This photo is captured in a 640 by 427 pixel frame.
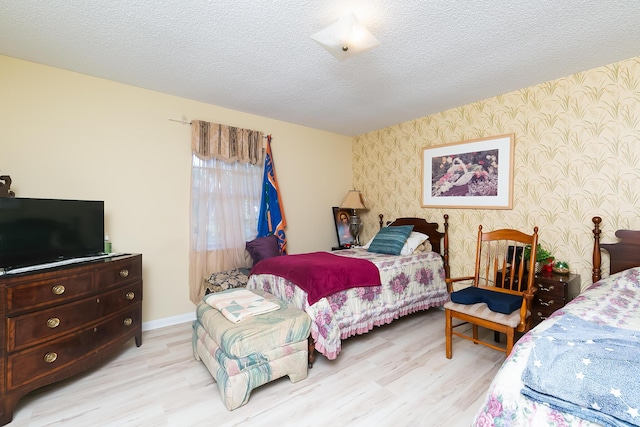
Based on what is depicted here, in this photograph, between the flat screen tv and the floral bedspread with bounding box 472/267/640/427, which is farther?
the flat screen tv

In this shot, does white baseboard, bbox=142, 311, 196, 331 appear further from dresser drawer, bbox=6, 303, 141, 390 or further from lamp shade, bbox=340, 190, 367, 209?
lamp shade, bbox=340, 190, 367, 209

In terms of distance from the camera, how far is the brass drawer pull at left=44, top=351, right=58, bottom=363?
1.88m

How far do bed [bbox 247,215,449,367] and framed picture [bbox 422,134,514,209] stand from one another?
1.02 ft

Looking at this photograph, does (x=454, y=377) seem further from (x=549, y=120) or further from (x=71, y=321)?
(x=71, y=321)

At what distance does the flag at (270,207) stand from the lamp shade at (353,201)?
110 cm

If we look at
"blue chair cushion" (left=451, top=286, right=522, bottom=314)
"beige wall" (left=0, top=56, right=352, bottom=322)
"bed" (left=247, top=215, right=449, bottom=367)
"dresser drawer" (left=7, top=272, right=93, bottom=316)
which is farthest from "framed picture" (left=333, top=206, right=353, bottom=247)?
"dresser drawer" (left=7, top=272, right=93, bottom=316)

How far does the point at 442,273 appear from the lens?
347 cm

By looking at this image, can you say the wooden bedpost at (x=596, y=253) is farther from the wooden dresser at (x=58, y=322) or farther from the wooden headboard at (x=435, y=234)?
the wooden dresser at (x=58, y=322)

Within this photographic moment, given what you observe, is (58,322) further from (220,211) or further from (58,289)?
(220,211)

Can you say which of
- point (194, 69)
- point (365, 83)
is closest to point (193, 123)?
point (194, 69)

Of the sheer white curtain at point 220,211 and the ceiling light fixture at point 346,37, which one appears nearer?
the ceiling light fixture at point 346,37

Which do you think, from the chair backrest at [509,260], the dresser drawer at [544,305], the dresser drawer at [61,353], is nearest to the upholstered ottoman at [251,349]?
the dresser drawer at [61,353]

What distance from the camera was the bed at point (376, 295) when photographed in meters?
2.31

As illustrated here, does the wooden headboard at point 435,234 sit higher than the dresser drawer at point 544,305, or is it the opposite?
the wooden headboard at point 435,234
